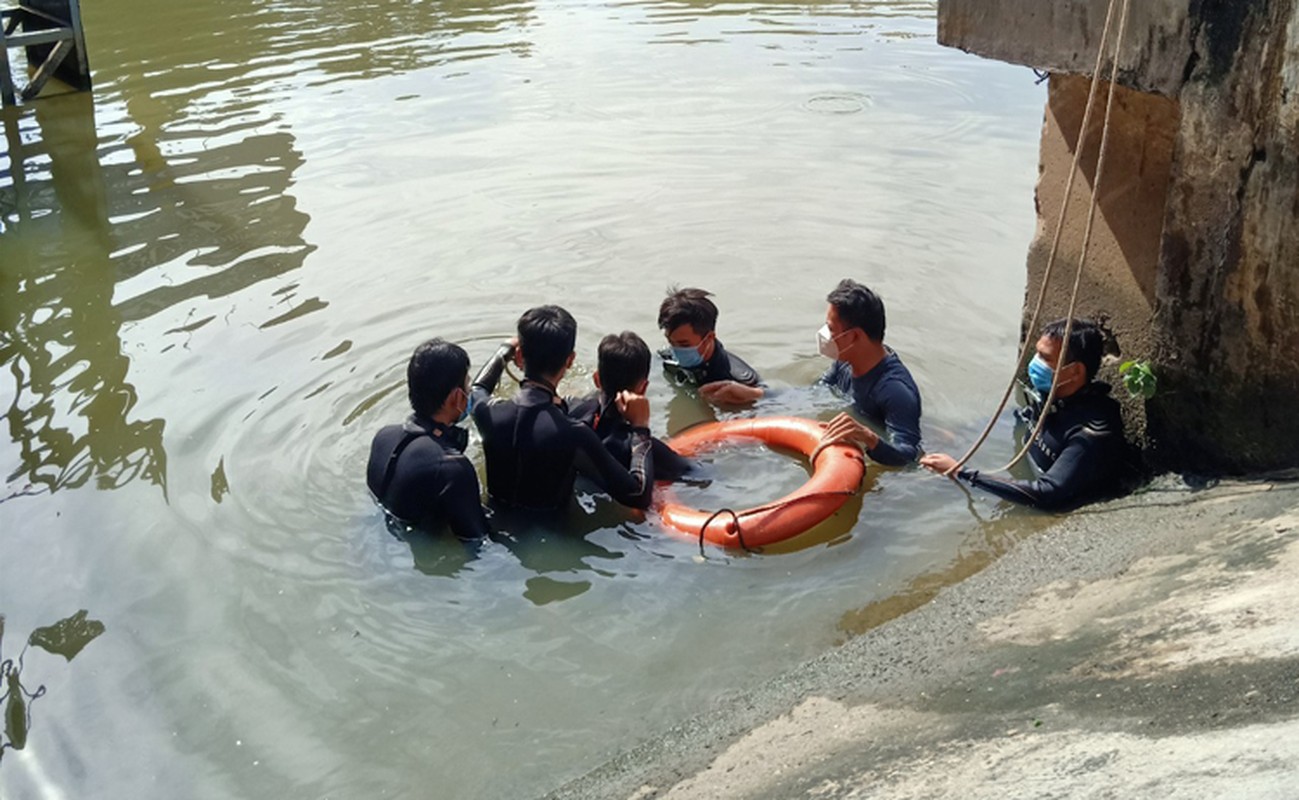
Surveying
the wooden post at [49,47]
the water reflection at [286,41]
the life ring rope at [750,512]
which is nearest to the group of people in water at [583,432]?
the life ring rope at [750,512]

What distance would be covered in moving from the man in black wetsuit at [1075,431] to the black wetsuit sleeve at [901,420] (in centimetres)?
44

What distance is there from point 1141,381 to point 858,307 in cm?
133

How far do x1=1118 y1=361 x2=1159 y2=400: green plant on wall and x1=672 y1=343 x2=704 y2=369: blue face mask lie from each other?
219 cm

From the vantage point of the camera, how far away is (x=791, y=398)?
272 inches

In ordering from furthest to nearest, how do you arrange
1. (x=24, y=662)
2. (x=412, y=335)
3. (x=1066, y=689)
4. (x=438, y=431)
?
1. (x=412, y=335)
2. (x=438, y=431)
3. (x=24, y=662)
4. (x=1066, y=689)

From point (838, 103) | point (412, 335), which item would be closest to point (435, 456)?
point (412, 335)

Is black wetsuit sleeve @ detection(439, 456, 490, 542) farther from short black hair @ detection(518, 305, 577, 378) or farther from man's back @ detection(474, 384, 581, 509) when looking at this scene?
short black hair @ detection(518, 305, 577, 378)

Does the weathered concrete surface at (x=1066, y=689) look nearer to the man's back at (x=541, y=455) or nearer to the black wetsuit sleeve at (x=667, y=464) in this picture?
the man's back at (x=541, y=455)

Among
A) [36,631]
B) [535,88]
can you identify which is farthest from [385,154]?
[36,631]

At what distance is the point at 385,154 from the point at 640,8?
756 cm

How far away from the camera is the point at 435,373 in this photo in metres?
5.05

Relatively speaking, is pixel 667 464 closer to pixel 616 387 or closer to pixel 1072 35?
pixel 616 387

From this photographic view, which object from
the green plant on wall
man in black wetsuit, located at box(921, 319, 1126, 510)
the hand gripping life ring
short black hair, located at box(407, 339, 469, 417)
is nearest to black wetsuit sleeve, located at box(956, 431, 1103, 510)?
man in black wetsuit, located at box(921, 319, 1126, 510)

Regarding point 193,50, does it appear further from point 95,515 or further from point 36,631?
point 36,631
